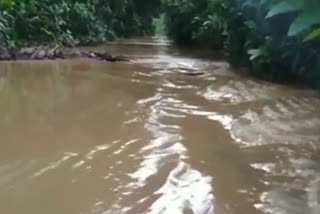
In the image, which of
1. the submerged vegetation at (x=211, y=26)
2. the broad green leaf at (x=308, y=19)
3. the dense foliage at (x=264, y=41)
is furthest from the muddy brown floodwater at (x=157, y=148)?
the broad green leaf at (x=308, y=19)

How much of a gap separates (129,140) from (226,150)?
88 centimetres

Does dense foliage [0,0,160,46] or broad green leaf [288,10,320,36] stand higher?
broad green leaf [288,10,320,36]

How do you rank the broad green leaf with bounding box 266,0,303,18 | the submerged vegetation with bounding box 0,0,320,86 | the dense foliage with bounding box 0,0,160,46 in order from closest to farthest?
the broad green leaf with bounding box 266,0,303,18 < the submerged vegetation with bounding box 0,0,320,86 < the dense foliage with bounding box 0,0,160,46

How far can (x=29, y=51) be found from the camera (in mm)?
13336

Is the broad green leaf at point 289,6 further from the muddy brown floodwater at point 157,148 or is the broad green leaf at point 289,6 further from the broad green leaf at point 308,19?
the muddy brown floodwater at point 157,148

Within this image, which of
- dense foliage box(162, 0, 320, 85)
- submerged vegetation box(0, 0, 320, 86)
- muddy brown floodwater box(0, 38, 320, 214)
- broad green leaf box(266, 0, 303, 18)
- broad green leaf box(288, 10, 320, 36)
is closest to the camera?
broad green leaf box(288, 10, 320, 36)

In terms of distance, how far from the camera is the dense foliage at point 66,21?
49.2 feet

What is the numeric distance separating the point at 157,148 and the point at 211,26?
8.86 metres

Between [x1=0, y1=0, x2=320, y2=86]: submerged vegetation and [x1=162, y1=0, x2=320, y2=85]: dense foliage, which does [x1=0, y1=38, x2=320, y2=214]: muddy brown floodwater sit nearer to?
[x1=162, y1=0, x2=320, y2=85]: dense foliage

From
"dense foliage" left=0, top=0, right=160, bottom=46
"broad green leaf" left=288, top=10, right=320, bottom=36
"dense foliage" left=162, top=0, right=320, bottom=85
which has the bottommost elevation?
"dense foliage" left=0, top=0, right=160, bottom=46

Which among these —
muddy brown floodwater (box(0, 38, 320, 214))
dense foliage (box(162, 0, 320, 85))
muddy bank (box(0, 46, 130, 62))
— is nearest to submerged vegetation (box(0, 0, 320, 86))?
dense foliage (box(162, 0, 320, 85))

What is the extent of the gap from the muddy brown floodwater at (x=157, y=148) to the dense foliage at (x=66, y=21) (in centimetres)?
609

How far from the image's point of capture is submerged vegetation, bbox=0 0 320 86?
Answer: 289 inches

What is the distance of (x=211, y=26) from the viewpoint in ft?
44.3
